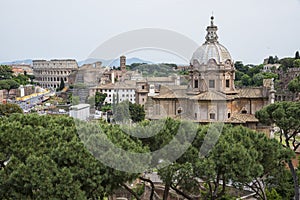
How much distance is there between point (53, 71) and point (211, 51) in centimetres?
7078

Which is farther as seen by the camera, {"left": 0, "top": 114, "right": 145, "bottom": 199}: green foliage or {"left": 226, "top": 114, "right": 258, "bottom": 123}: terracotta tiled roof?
{"left": 226, "top": 114, "right": 258, "bottom": 123}: terracotta tiled roof

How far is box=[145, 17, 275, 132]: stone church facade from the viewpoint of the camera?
902 inches

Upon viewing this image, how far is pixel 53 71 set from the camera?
8906 cm

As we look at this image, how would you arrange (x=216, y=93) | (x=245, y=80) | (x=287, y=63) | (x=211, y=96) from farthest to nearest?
(x=287, y=63) < (x=245, y=80) < (x=216, y=93) < (x=211, y=96)

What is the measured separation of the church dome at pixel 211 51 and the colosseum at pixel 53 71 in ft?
212

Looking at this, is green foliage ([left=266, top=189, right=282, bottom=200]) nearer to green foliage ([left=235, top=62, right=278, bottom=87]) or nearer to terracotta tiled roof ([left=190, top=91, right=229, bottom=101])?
terracotta tiled roof ([left=190, top=91, right=229, bottom=101])

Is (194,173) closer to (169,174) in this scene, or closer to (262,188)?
(169,174)

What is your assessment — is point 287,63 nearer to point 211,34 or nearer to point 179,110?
point 211,34

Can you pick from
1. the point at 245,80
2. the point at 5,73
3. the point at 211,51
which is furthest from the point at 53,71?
the point at 211,51

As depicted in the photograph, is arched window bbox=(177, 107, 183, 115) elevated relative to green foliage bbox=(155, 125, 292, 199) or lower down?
elevated

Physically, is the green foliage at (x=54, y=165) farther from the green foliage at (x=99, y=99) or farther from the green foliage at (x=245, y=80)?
the green foliage at (x=245, y=80)

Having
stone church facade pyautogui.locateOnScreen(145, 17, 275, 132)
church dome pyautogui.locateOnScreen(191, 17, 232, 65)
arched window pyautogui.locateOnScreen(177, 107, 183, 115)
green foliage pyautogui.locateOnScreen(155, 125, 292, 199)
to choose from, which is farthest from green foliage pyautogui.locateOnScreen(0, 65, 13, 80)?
green foliage pyautogui.locateOnScreen(155, 125, 292, 199)

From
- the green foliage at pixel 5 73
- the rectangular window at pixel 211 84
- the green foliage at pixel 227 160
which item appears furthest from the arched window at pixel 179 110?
the green foliage at pixel 5 73

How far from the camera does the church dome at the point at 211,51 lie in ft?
78.2
